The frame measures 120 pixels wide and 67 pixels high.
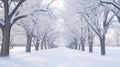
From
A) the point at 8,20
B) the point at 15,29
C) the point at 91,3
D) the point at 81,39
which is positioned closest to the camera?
the point at 91,3

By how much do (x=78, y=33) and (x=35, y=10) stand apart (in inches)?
1252

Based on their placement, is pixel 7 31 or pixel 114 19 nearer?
pixel 7 31

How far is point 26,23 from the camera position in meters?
30.5

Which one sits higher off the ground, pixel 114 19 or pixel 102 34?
pixel 114 19

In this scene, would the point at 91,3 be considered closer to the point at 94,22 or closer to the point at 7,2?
the point at 7,2

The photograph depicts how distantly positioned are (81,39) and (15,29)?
17479 millimetres

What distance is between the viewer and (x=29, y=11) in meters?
23.9

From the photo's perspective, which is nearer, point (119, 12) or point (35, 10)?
point (119, 12)

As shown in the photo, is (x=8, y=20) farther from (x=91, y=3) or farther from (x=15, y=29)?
(x=15, y=29)

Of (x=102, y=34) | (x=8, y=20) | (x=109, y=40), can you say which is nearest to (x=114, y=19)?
(x=102, y=34)

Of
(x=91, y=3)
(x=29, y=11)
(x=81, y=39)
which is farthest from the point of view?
(x=81, y=39)

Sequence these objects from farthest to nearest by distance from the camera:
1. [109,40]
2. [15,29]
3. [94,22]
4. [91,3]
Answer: [109,40], [15,29], [94,22], [91,3]

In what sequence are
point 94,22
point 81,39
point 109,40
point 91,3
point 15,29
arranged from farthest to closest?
point 109,40 → point 81,39 → point 15,29 → point 94,22 → point 91,3

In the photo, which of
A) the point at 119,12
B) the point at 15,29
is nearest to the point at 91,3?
the point at 119,12
